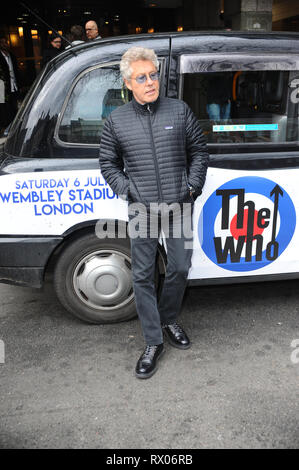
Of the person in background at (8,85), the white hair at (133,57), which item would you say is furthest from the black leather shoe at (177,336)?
the person in background at (8,85)

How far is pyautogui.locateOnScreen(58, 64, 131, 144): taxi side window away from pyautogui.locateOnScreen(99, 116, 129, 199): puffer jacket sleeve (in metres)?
0.38

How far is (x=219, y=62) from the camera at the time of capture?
9.48 ft

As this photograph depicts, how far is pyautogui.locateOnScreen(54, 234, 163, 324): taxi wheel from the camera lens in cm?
305

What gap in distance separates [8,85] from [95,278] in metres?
6.24

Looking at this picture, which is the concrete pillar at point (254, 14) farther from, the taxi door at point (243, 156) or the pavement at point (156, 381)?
the pavement at point (156, 381)

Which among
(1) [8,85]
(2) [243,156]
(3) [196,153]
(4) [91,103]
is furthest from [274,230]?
(1) [8,85]

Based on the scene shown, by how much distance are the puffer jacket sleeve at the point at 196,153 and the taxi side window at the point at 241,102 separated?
0.41m

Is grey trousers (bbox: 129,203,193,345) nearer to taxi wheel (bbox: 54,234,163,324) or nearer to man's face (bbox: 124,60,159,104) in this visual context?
taxi wheel (bbox: 54,234,163,324)

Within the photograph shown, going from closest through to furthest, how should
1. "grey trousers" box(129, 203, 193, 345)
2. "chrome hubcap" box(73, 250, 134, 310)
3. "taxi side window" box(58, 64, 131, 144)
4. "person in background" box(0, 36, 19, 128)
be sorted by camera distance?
1. "grey trousers" box(129, 203, 193, 345)
2. "taxi side window" box(58, 64, 131, 144)
3. "chrome hubcap" box(73, 250, 134, 310)
4. "person in background" box(0, 36, 19, 128)

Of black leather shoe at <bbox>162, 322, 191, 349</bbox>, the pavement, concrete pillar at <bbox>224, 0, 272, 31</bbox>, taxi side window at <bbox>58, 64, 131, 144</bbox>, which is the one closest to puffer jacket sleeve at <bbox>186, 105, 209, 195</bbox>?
taxi side window at <bbox>58, 64, 131, 144</bbox>

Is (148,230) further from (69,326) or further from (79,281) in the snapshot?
(69,326)

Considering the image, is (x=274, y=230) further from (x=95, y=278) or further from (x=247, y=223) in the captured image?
(x=95, y=278)

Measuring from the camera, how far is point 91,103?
2.90 m

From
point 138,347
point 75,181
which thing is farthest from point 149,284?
point 75,181
